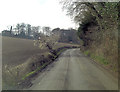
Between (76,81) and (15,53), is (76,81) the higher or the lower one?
the lower one

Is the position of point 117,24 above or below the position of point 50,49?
above

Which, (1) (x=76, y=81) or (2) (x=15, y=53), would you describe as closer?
(1) (x=76, y=81)

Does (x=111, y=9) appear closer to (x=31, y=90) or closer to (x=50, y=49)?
(x=31, y=90)

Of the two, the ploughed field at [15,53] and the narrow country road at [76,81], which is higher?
the ploughed field at [15,53]

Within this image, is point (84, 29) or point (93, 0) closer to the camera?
point (93, 0)

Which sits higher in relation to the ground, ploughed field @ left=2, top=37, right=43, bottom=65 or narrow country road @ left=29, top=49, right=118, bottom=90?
ploughed field @ left=2, top=37, right=43, bottom=65

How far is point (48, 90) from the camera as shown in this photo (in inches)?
250

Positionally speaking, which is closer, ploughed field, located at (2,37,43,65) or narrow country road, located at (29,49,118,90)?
→ narrow country road, located at (29,49,118,90)

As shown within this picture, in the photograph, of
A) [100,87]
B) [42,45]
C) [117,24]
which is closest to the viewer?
[100,87]

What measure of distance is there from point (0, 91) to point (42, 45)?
18.0m

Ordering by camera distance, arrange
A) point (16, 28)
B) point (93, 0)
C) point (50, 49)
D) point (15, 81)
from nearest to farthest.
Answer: point (15, 81), point (93, 0), point (50, 49), point (16, 28)

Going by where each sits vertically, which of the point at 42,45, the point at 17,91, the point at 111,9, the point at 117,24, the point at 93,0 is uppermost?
the point at 93,0

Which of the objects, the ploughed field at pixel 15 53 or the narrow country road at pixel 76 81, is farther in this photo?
the ploughed field at pixel 15 53

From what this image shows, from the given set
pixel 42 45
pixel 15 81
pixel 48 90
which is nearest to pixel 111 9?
pixel 48 90
